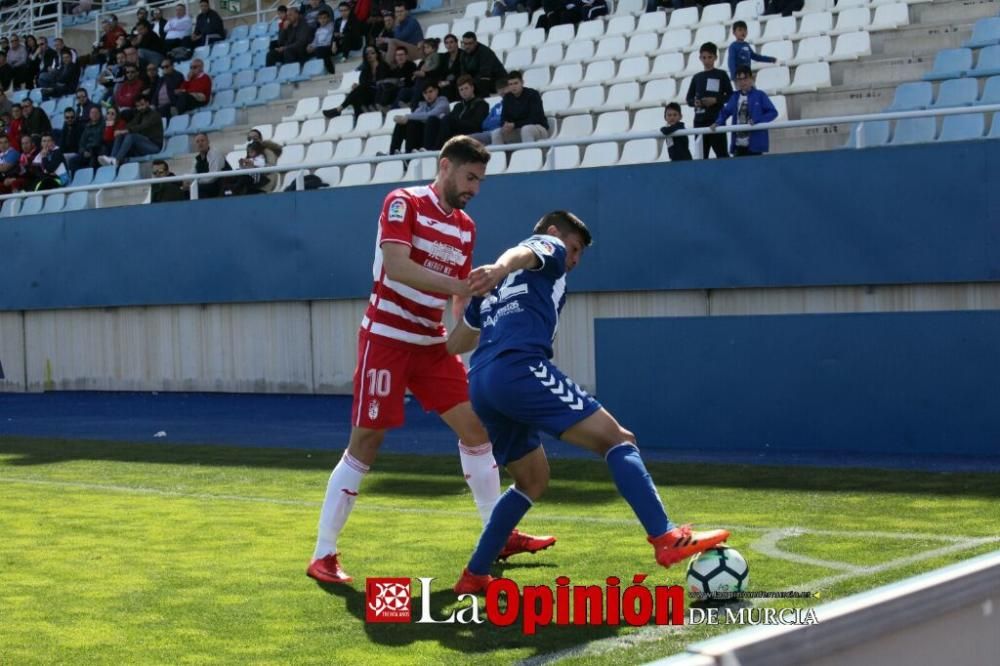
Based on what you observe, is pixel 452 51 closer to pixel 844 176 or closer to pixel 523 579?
pixel 844 176

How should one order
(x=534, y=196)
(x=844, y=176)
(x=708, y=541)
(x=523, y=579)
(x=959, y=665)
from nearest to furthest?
(x=959, y=665), (x=708, y=541), (x=523, y=579), (x=844, y=176), (x=534, y=196)

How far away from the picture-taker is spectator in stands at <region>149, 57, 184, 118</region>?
82.0ft

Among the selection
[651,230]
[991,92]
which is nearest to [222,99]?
[651,230]

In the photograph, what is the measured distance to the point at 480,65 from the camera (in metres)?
19.2

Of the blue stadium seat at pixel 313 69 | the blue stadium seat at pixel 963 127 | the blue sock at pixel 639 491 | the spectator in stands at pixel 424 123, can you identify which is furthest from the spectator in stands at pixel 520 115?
the blue sock at pixel 639 491

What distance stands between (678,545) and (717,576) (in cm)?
29

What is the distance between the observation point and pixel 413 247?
6.68 metres

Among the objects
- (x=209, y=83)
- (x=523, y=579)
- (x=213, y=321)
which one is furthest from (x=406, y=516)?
(x=209, y=83)

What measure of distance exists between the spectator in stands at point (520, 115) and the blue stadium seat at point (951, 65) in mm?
4558

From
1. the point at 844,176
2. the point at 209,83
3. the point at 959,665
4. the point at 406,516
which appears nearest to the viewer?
the point at 959,665

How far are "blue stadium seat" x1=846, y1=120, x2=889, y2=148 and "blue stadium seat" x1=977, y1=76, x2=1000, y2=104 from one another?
110 cm

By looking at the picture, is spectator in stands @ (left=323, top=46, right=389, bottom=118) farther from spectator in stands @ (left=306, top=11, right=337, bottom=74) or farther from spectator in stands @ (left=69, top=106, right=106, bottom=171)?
spectator in stands @ (left=69, top=106, right=106, bottom=171)

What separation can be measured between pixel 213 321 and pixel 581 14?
7003mm

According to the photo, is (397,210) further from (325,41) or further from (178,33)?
(178,33)
